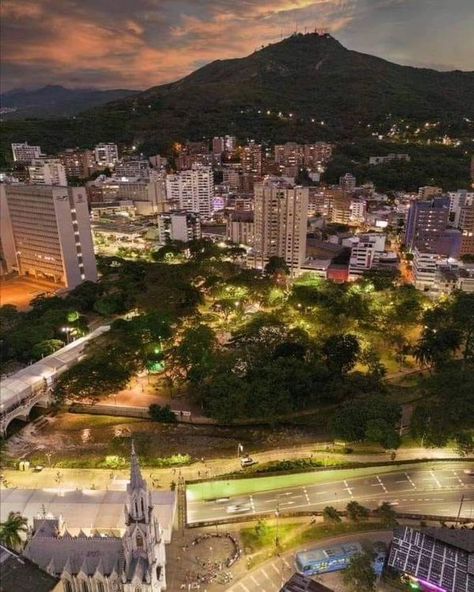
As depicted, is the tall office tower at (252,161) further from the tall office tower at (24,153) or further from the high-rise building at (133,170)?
the tall office tower at (24,153)

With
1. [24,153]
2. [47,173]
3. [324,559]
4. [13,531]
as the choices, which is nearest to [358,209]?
[47,173]

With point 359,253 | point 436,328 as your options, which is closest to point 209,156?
point 359,253

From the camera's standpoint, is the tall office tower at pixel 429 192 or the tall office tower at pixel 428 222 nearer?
the tall office tower at pixel 428 222

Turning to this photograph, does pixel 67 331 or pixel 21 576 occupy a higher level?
pixel 21 576

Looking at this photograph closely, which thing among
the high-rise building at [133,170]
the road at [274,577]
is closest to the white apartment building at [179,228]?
the high-rise building at [133,170]

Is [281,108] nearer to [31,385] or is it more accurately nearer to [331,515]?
[31,385]

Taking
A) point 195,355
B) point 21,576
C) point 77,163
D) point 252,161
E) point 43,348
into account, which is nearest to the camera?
point 21,576
